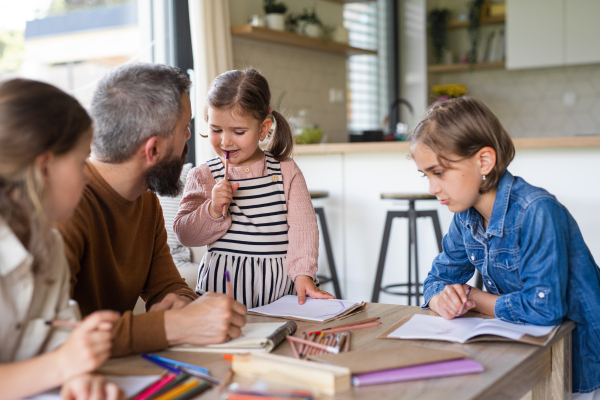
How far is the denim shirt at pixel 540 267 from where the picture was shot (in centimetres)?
118

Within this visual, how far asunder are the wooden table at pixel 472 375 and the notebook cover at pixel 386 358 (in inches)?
1.5

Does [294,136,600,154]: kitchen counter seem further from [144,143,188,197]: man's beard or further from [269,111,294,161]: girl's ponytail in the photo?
[144,143,188,197]: man's beard

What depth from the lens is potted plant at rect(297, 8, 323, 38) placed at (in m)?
4.52

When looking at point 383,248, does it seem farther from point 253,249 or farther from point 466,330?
point 466,330

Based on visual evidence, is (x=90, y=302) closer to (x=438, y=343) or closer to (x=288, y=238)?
(x=288, y=238)

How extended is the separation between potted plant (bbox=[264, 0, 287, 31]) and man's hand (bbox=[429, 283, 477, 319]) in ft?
10.8

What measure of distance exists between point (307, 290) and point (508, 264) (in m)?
0.53

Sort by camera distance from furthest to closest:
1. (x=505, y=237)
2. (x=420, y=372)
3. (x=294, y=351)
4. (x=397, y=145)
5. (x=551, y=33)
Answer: (x=551, y=33) → (x=397, y=145) → (x=505, y=237) → (x=294, y=351) → (x=420, y=372)

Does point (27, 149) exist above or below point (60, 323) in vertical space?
above

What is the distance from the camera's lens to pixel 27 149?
820 millimetres

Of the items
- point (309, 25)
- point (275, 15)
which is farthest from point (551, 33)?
point (275, 15)

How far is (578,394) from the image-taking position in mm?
1304

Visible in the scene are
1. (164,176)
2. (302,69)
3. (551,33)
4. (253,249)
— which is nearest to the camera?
(164,176)

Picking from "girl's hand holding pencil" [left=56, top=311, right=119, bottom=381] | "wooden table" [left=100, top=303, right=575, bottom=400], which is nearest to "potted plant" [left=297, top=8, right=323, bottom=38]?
"wooden table" [left=100, top=303, right=575, bottom=400]
